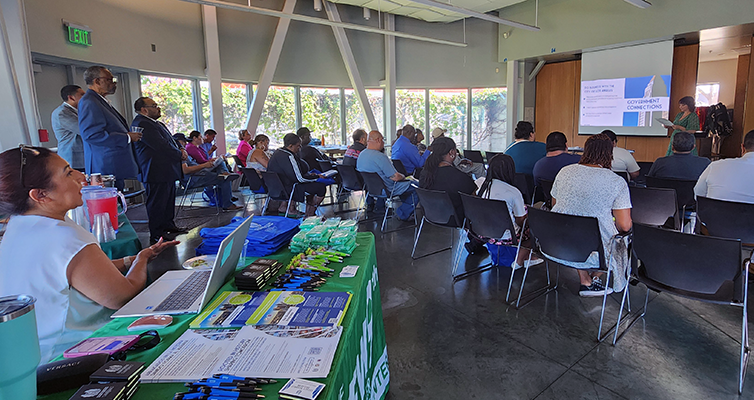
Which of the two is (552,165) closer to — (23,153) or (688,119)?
(688,119)

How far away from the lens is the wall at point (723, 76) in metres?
11.7

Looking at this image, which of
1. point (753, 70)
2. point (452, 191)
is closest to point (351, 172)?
point (452, 191)

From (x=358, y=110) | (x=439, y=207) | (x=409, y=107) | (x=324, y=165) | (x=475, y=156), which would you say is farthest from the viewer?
(x=409, y=107)

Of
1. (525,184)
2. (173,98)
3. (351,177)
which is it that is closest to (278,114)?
(173,98)

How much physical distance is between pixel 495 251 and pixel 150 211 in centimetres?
346

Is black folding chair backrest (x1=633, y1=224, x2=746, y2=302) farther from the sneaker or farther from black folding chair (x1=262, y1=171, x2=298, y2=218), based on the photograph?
black folding chair (x1=262, y1=171, x2=298, y2=218)

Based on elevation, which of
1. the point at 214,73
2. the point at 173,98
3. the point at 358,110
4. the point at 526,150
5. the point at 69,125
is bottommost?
the point at 526,150

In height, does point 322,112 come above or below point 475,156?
above

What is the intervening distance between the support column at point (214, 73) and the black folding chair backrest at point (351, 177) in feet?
12.6

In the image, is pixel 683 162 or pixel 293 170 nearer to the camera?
pixel 683 162

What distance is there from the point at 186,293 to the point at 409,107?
10480 millimetres

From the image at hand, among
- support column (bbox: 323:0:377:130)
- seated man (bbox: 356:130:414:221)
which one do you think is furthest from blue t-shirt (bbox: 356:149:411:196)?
support column (bbox: 323:0:377:130)

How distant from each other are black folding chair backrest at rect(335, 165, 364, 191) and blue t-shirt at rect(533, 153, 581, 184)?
7.21 feet

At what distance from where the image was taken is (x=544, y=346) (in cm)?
240
